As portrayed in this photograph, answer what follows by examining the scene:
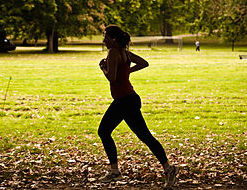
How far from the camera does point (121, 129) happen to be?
28.3 feet

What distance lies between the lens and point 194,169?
5902 mm

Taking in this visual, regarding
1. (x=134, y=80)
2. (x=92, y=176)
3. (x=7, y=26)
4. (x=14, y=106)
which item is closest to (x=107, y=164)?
(x=92, y=176)

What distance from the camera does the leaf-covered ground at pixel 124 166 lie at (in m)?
5.35

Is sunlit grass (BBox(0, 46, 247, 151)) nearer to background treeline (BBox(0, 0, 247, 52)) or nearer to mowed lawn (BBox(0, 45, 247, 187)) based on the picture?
mowed lawn (BBox(0, 45, 247, 187))

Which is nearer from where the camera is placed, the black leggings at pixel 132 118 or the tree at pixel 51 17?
the black leggings at pixel 132 118

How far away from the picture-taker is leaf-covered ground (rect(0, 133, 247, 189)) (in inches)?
211

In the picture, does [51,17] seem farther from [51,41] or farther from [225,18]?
[225,18]

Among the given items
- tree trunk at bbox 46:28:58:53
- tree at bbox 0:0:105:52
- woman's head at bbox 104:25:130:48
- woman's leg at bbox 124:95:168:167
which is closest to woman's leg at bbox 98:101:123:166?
woman's leg at bbox 124:95:168:167

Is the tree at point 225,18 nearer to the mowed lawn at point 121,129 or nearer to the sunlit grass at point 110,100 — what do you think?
the sunlit grass at point 110,100

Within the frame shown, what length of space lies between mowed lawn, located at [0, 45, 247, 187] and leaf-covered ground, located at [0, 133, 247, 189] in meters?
0.01

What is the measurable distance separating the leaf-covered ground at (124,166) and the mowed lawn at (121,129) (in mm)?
14

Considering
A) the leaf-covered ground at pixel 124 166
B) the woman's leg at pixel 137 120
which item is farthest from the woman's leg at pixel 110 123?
the leaf-covered ground at pixel 124 166

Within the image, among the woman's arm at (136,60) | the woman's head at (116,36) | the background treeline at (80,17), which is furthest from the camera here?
the background treeline at (80,17)

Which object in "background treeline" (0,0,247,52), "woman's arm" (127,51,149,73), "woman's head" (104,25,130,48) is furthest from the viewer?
"background treeline" (0,0,247,52)
